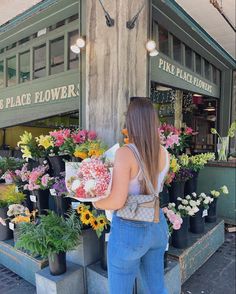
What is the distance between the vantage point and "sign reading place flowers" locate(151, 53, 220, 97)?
3346 mm

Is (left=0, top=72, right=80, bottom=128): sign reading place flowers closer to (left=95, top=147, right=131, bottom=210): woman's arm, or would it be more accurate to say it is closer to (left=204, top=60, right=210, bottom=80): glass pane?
(left=95, top=147, right=131, bottom=210): woman's arm

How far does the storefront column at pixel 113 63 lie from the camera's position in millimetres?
2693

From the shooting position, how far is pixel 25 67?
3742 millimetres

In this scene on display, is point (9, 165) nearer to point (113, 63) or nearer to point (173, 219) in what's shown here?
point (113, 63)

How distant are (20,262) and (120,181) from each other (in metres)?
1.96

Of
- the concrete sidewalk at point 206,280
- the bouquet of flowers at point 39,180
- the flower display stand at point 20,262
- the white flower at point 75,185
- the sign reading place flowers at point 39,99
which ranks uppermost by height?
the sign reading place flowers at point 39,99

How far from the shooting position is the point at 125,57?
2.71 m

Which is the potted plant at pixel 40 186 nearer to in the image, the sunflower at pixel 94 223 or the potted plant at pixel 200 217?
the sunflower at pixel 94 223

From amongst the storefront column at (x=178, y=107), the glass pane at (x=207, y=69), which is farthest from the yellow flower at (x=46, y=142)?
the storefront column at (x=178, y=107)

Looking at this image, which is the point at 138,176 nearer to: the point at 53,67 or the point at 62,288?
the point at 62,288

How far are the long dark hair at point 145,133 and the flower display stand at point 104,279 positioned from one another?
4.03ft

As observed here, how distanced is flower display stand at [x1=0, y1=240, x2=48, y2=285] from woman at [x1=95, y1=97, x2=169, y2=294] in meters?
1.29

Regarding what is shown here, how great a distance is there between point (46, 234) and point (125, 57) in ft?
5.84

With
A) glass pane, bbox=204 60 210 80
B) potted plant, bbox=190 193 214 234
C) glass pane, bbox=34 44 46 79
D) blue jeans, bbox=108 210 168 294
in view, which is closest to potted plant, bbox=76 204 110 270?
blue jeans, bbox=108 210 168 294
